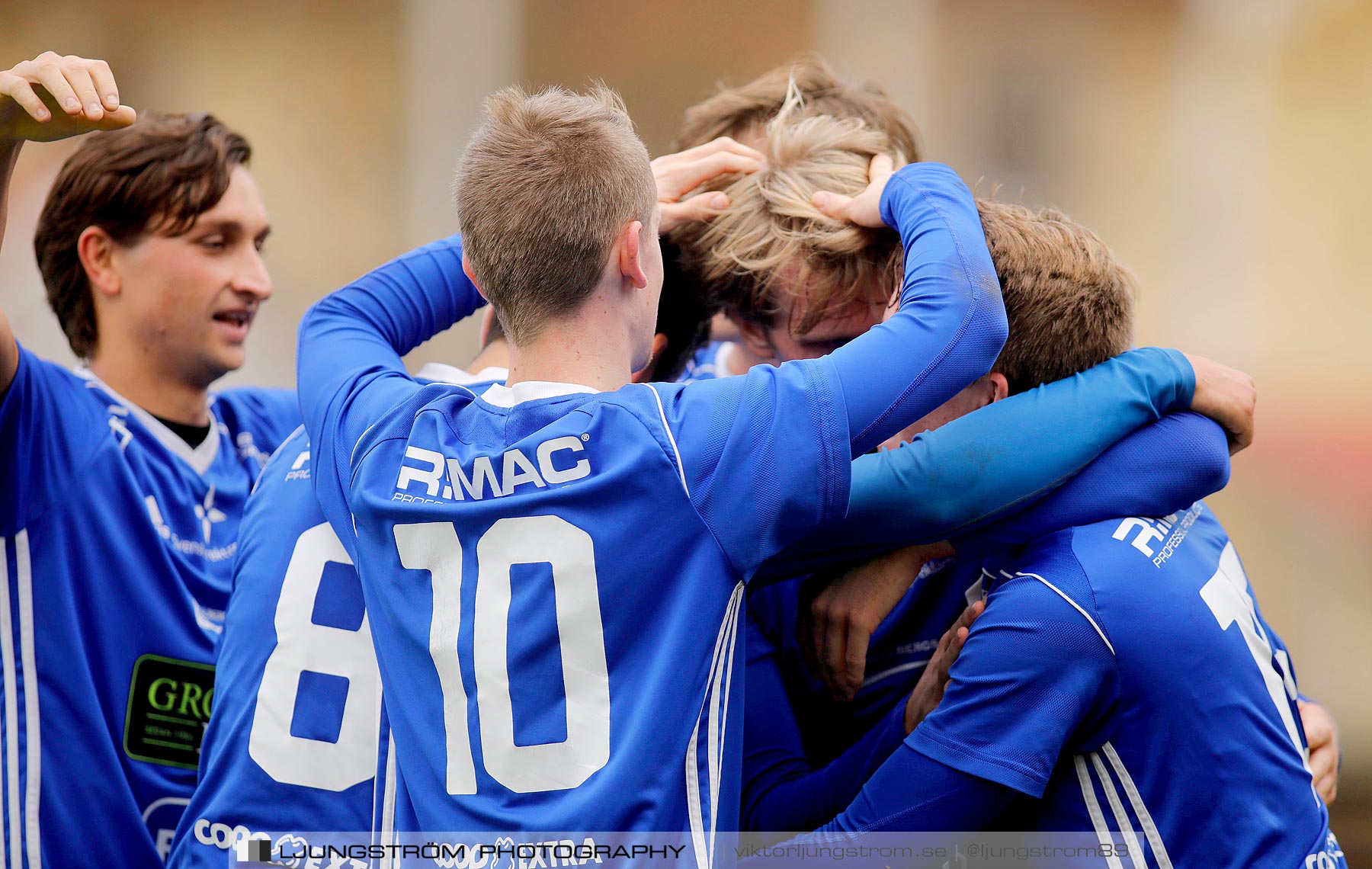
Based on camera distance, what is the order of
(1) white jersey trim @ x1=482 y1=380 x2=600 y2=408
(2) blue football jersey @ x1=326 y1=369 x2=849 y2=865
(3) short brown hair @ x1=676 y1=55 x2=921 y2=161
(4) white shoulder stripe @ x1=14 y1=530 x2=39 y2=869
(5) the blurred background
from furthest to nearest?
(5) the blurred background
(3) short brown hair @ x1=676 y1=55 x2=921 y2=161
(4) white shoulder stripe @ x1=14 y1=530 x2=39 y2=869
(1) white jersey trim @ x1=482 y1=380 x2=600 y2=408
(2) blue football jersey @ x1=326 y1=369 x2=849 y2=865

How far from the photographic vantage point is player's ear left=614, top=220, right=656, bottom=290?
1466 millimetres

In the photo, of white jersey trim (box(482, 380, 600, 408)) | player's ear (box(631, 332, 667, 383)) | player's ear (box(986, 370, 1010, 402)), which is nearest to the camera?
white jersey trim (box(482, 380, 600, 408))

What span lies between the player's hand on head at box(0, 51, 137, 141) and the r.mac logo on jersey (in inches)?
25.0

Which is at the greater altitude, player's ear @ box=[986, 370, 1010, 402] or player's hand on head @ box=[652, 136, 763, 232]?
player's hand on head @ box=[652, 136, 763, 232]

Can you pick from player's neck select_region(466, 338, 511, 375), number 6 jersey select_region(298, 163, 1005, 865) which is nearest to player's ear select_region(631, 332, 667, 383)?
player's neck select_region(466, 338, 511, 375)

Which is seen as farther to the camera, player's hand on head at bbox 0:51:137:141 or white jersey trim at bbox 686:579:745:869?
player's hand on head at bbox 0:51:137:141

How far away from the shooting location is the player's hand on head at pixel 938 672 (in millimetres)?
1652

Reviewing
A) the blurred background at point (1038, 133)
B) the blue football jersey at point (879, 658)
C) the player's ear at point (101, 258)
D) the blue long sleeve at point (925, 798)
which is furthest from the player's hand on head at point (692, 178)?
the blurred background at point (1038, 133)

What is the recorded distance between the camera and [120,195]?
2721mm

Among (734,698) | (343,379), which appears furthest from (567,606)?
(343,379)

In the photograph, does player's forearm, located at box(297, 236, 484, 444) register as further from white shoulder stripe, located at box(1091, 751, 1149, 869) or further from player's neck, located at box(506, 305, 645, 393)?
white shoulder stripe, located at box(1091, 751, 1149, 869)

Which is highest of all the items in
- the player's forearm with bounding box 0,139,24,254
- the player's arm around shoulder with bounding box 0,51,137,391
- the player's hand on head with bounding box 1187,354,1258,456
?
the player's arm around shoulder with bounding box 0,51,137,391

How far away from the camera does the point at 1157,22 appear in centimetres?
818

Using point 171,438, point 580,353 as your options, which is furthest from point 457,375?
point 171,438
